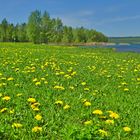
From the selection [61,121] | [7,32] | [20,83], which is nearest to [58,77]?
[20,83]

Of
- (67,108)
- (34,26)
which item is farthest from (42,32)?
(67,108)

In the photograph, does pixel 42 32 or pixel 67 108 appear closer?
pixel 67 108

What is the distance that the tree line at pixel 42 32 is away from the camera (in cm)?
11844

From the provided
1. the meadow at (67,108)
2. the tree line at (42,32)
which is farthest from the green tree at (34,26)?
the meadow at (67,108)

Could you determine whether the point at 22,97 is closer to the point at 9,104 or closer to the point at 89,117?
the point at 9,104

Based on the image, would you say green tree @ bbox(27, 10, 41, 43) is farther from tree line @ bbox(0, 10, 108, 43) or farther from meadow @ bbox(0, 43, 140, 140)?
meadow @ bbox(0, 43, 140, 140)

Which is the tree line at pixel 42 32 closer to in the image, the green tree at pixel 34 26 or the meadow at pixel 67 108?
the green tree at pixel 34 26

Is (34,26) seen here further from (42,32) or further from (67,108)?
(67,108)

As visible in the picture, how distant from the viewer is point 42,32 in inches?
4717

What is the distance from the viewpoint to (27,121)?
6.24m

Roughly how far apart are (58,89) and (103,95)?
1125 millimetres

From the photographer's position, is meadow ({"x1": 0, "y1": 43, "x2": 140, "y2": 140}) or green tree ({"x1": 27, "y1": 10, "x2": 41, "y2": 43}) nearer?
meadow ({"x1": 0, "y1": 43, "x2": 140, "y2": 140})

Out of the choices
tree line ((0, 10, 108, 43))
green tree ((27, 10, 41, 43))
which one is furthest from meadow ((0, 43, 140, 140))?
green tree ((27, 10, 41, 43))

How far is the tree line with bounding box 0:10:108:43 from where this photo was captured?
118438mm
